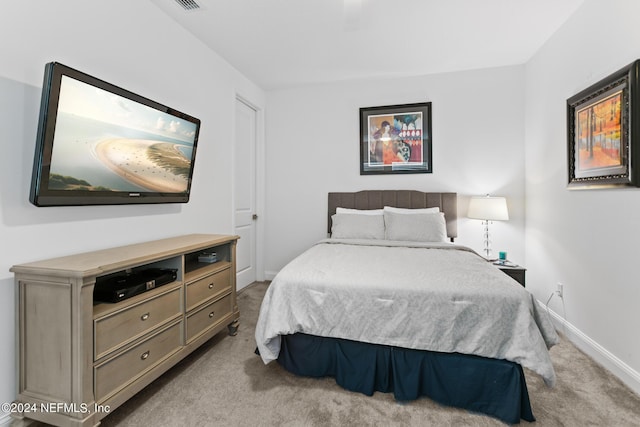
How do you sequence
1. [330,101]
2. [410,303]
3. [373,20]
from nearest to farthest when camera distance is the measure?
[410,303] → [373,20] → [330,101]

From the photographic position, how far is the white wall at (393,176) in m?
3.61

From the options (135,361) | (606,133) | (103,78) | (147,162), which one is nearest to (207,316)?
(135,361)

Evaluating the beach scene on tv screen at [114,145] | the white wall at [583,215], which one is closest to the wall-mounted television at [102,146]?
the beach scene on tv screen at [114,145]

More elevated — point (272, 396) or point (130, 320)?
point (130, 320)

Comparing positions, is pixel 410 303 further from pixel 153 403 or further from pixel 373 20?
pixel 373 20

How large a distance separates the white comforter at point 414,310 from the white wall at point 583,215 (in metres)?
0.81

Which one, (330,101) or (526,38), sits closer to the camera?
(526,38)

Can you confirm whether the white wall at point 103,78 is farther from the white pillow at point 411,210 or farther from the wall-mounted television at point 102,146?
the white pillow at point 411,210

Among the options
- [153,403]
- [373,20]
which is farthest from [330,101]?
[153,403]

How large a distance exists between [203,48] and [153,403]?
9.91ft

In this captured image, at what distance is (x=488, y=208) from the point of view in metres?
3.30

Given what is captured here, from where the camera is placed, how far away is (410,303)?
5.76 ft

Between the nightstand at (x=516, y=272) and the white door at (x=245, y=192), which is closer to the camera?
the nightstand at (x=516, y=272)

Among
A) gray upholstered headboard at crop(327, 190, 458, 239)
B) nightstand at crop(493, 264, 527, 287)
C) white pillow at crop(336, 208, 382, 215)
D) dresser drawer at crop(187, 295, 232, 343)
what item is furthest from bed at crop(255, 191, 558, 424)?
gray upholstered headboard at crop(327, 190, 458, 239)
